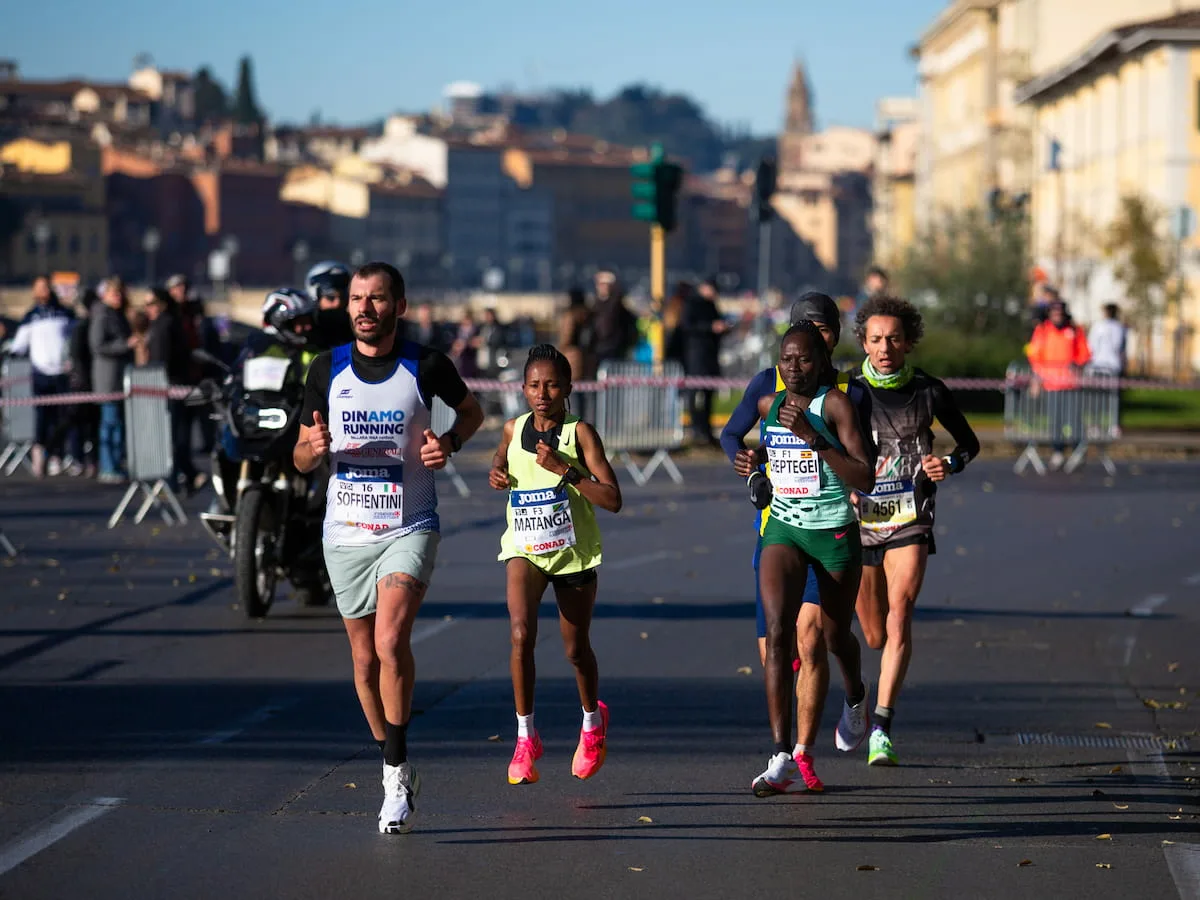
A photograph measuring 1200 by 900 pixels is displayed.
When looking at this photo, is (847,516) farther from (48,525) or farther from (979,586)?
(48,525)

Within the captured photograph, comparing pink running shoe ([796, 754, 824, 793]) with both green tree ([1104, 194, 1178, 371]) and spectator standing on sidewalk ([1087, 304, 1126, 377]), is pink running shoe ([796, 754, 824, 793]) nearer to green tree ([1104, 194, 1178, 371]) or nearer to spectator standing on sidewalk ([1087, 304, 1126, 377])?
spectator standing on sidewalk ([1087, 304, 1126, 377])

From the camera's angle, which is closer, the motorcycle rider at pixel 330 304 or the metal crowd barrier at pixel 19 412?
the motorcycle rider at pixel 330 304

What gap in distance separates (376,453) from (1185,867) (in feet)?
8.75

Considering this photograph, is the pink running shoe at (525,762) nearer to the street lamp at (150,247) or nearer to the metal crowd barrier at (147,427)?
the metal crowd barrier at (147,427)

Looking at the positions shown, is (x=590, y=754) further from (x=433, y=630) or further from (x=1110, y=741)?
(x=433, y=630)

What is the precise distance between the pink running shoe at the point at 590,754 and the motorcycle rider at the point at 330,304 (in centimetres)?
481

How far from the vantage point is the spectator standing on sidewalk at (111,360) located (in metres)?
21.9

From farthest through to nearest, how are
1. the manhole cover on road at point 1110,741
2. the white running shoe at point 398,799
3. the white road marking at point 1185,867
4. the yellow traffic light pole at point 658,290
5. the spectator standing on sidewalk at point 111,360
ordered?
the yellow traffic light pole at point 658,290 < the spectator standing on sidewalk at point 111,360 < the manhole cover on road at point 1110,741 < the white running shoe at point 398,799 < the white road marking at point 1185,867

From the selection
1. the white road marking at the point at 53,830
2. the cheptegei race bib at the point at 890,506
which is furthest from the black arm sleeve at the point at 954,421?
the white road marking at the point at 53,830

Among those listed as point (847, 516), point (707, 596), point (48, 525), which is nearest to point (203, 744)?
point (847, 516)

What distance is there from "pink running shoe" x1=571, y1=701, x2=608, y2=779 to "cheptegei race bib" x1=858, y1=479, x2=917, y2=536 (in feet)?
4.21

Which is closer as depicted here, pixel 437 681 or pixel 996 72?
pixel 437 681

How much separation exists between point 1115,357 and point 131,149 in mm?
149848

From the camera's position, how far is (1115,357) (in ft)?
92.1
